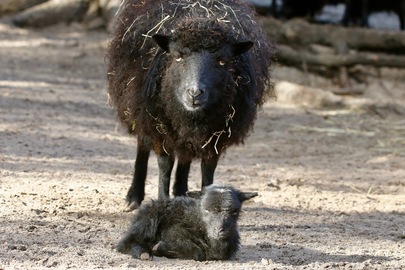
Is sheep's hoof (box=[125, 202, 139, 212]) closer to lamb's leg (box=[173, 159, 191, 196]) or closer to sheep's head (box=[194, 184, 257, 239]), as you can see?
lamb's leg (box=[173, 159, 191, 196])

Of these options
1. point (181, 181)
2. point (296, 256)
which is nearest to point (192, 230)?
point (296, 256)

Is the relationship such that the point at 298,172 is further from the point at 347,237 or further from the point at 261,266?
the point at 261,266

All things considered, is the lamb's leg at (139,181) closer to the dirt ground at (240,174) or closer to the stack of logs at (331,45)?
the dirt ground at (240,174)

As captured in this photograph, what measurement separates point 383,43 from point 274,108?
332 centimetres

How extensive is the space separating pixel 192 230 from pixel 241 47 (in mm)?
1541

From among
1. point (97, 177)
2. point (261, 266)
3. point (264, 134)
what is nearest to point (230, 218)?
point (261, 266)

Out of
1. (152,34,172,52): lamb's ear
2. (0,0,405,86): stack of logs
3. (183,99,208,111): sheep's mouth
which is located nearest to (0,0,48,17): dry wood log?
(0,0,405,86): stack of logs

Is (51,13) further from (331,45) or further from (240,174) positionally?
(240,174)

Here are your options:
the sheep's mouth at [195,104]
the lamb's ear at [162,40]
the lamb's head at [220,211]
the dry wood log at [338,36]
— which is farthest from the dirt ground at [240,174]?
the lamb's ear at [162,40]

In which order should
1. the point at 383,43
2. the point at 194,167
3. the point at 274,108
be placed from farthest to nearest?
the point at 383,43
the point at 274,108
the point at 194,167

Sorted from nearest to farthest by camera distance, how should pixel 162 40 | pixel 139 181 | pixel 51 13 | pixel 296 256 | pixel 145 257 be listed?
pixel 145 257, pixel 296 256, pixel 162 40, pixel 139 181, pixel 51 13

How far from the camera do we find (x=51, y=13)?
1783cm

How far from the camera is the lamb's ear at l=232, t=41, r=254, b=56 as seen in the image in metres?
6.79

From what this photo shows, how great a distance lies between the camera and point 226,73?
6828 mm
